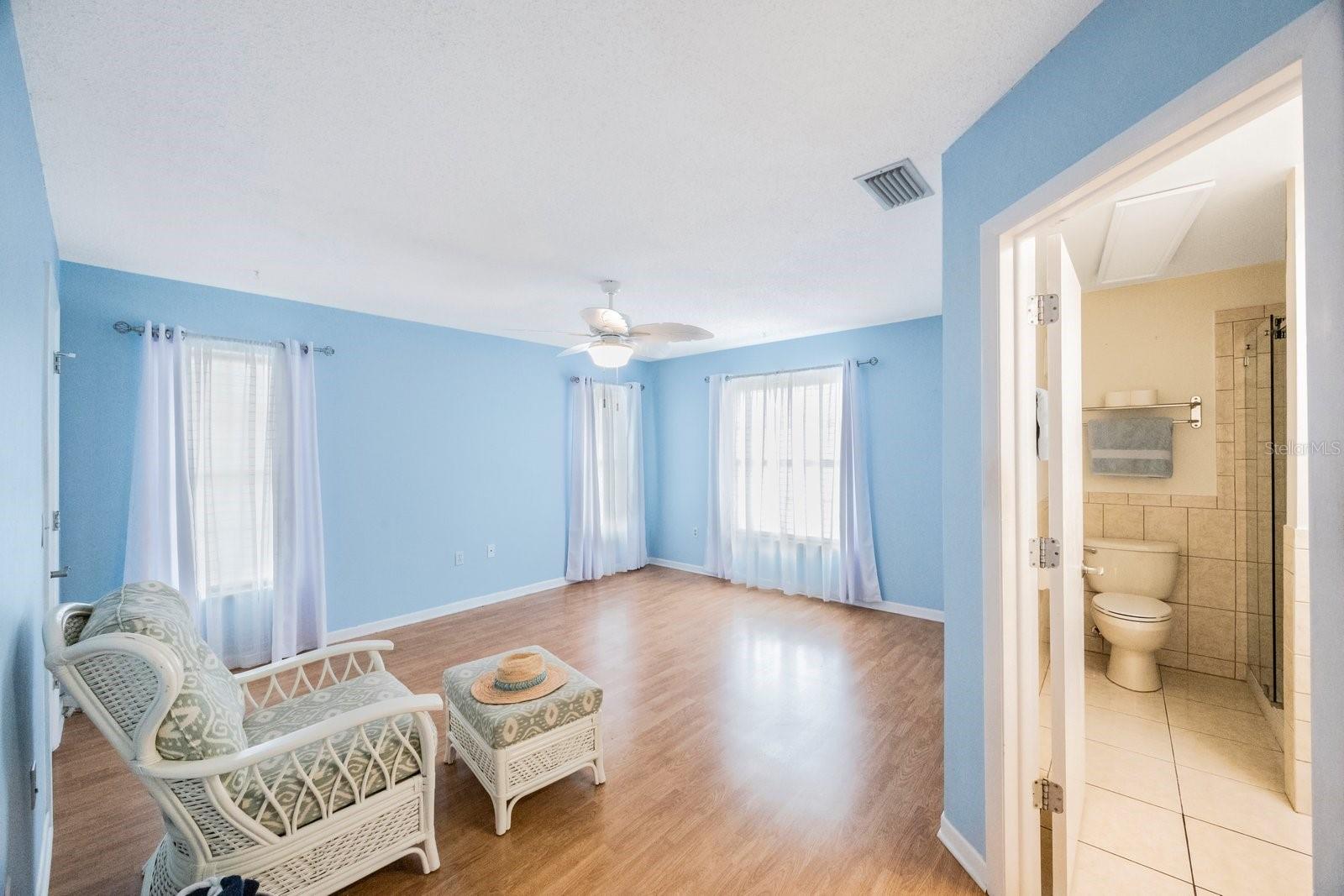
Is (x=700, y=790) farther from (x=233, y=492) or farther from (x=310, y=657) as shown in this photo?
(x=233, y=492)

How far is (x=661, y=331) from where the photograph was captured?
3.00 m

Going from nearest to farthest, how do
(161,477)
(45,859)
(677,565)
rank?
(45,859)
(161,477)
(677,565)

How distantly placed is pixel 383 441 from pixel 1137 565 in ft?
17.2

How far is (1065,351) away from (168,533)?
15.2 feet

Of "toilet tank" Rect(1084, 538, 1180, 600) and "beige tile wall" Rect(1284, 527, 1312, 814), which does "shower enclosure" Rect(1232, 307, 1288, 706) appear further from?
"beige tile wall" Rect(1284, 527, 1312, 814)

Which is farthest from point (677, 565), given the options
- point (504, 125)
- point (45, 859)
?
point (504, 125)

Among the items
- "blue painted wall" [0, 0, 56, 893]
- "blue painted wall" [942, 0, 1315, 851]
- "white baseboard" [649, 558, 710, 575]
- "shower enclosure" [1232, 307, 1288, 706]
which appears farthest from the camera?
"white baseboard" [649, 558, 710, 575]

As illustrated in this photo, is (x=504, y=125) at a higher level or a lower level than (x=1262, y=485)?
higher

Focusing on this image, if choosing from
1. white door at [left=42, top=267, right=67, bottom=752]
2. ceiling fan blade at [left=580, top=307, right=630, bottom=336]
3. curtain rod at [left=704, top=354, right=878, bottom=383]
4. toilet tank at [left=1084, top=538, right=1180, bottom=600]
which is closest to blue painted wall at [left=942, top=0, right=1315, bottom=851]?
ceiling fan blade at [left=580, top=307, right=630, bottom=336]

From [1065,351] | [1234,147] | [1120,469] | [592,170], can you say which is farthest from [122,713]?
[1120,469]

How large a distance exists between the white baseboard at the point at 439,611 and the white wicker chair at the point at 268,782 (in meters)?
2.32

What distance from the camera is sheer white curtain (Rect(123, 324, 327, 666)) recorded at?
309cm

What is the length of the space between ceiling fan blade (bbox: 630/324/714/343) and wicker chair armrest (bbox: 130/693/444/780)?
209cm

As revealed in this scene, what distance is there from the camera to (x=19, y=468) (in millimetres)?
1453
